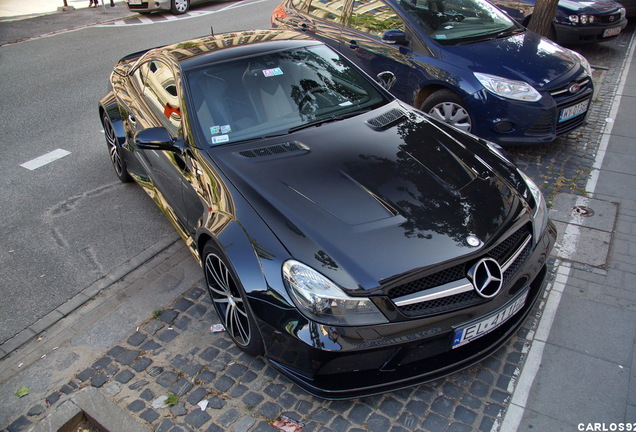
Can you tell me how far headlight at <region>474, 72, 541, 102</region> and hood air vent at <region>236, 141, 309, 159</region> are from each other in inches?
105

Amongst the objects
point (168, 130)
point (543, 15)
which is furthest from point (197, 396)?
point (543, 15)

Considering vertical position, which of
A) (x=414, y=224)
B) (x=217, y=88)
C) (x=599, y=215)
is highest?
(x=217, y=88)

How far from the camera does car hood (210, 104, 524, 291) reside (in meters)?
2.87

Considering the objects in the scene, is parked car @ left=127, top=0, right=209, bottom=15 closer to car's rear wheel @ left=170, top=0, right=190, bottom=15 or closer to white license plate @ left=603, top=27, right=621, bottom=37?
car's rear wheel @ left=170, top=0, right=190, bottom=15

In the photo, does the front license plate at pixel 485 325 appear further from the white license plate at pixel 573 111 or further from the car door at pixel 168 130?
the white license plate at pixel 573 111

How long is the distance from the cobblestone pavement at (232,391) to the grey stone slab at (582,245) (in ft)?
2.53

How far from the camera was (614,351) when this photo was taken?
3.39m

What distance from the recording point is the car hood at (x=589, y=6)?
905 cm

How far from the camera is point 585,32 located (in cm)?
907

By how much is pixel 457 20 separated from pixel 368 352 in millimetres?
4827

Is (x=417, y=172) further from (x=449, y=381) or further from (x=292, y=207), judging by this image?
(x=449, y=381)

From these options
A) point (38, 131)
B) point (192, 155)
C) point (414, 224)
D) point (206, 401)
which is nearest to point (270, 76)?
point (192, 155)

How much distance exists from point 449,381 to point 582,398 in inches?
28.6

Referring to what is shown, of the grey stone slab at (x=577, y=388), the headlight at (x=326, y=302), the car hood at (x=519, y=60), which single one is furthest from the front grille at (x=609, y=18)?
the headlight at (x=326, y=302)
